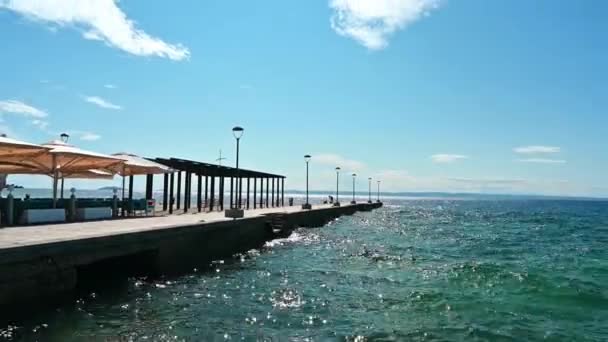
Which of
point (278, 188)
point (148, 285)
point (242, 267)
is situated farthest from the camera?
point (278, 188)

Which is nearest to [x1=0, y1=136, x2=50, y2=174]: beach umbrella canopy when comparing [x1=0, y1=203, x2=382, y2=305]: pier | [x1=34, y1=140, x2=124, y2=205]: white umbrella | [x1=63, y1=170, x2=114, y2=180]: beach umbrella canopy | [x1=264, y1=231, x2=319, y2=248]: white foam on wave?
[x1=34, y1=140, x2=124, y2=205]: white umbrella

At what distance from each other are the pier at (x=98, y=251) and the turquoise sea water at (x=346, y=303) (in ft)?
2.00

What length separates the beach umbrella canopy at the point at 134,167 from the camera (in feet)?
81.1

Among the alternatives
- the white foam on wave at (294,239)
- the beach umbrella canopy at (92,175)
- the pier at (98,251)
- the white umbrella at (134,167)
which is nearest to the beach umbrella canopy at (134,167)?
the white umbrella at (134,167)

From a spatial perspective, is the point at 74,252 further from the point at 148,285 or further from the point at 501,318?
the point at 501,318

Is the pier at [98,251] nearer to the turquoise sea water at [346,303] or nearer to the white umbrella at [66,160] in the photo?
the turquoise sea water at [346,303]

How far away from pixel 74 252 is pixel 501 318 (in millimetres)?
10501

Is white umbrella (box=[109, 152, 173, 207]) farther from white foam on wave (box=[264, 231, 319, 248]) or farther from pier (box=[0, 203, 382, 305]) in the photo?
white foam on wave (box=[264, 231, 319, 248])

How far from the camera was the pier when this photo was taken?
10664mm

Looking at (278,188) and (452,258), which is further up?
(278,188)

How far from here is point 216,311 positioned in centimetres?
1209

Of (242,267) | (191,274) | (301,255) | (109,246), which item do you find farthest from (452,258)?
(109,246)

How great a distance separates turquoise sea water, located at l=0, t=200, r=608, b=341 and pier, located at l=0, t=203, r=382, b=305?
0.61 metres

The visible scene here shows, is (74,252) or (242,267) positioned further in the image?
(242,267)
